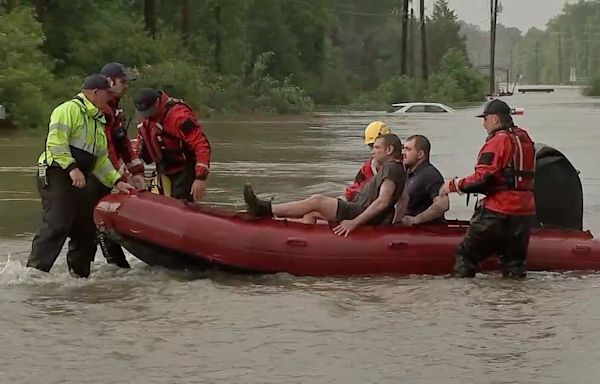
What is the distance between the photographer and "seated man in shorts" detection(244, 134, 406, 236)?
9.43m

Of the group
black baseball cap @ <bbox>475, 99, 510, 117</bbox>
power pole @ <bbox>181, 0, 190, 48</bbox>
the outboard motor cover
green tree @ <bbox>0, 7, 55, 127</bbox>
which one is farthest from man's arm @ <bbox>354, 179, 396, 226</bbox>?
power pole @ <bbox>181, 0, 190, 48</bbox>

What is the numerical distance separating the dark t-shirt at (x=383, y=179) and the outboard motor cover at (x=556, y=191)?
140 cm

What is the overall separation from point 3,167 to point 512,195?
1205 centimetres

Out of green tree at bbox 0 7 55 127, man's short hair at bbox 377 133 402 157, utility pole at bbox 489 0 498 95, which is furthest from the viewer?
utility pole at bbox 489 0 498 95

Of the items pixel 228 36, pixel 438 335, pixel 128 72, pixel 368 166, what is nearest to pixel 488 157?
pixel 368 166

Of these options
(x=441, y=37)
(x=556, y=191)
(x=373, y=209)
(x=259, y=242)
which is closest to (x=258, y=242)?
(x=259, y=242)

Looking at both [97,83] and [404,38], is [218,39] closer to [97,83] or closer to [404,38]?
[404,38]

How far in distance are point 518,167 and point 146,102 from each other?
3020mm

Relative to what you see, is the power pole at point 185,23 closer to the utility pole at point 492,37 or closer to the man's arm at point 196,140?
the utility pole at point 492,37

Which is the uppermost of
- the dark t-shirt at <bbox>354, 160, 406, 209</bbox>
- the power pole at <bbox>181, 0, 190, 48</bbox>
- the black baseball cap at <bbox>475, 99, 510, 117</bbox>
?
the power pole at <bbox>181, 0, 190, 48</bbox>

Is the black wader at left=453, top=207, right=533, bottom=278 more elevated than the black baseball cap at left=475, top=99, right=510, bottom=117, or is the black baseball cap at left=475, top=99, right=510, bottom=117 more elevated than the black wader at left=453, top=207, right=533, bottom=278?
the black baseball cap at left=475, top=99, right=510, bottom=117

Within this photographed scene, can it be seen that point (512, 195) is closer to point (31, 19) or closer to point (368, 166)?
point (368, 166)

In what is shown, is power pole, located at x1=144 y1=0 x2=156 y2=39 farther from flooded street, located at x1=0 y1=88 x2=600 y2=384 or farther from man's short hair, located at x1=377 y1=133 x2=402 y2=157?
man's short hair, located at x1=377 y1=133 x2=402 y2=157

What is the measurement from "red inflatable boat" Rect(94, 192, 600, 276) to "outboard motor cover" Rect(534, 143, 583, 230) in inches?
40.3
